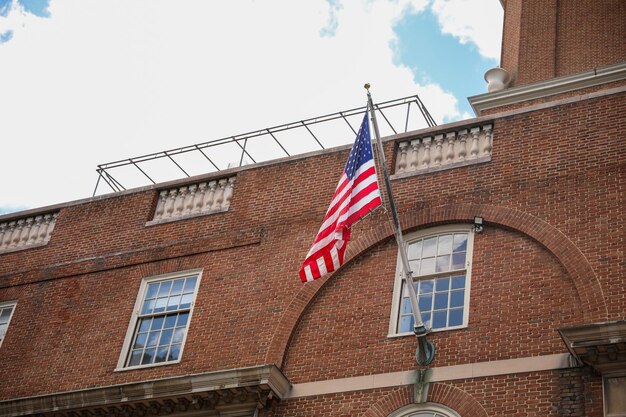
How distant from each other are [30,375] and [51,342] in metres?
0.75

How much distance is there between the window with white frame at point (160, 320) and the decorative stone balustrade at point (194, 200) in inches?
67.2

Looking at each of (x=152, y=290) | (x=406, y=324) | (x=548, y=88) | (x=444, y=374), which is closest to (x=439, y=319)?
(x=406, y=324)

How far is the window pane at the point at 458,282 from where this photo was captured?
1880 cm

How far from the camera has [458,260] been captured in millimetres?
19188

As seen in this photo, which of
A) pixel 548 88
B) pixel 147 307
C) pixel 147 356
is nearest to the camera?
pixel 147 356

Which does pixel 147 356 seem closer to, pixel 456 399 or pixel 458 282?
pixel 458 282

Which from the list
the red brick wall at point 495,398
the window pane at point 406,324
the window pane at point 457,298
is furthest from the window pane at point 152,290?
the window pane at point 457,298

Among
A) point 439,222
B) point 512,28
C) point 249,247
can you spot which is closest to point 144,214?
point 249,247

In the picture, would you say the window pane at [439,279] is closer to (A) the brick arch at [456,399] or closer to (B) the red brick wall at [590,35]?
(A) the brick arch at [456,399]

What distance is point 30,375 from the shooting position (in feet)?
70.9

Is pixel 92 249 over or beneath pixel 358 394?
over

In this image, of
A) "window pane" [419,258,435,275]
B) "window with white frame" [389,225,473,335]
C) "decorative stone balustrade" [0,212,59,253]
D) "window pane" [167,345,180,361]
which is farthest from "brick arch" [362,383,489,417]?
"decorative stone balustrade" [0,212,59,253]

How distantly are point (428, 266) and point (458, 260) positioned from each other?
20.5 inches

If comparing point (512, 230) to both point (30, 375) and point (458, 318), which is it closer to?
point (458, 318)
